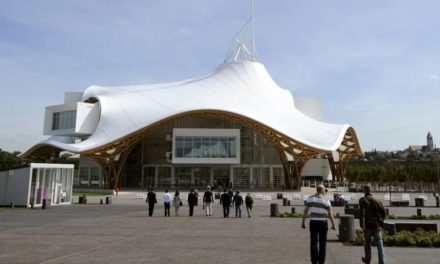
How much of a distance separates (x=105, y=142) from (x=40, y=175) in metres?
20.5

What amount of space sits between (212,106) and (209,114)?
2.34 metres

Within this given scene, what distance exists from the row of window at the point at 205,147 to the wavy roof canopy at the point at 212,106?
5.51 m

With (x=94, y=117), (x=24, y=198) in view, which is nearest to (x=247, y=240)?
(x=24, y=198)

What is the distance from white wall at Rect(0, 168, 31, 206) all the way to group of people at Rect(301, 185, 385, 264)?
73.3 ft

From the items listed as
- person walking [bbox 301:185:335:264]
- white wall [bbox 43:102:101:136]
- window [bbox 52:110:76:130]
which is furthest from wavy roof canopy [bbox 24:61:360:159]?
person walking [bbox 301:185:335:264]

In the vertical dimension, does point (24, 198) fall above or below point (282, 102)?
below

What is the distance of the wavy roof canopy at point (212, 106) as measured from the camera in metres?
47.8

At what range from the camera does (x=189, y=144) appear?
53062mm

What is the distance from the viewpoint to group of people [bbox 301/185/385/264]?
300 inches

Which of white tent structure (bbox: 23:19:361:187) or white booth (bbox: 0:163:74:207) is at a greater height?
white tent structure (bbox: 23:19:361:187)

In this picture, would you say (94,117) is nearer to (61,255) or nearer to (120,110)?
(120,110)

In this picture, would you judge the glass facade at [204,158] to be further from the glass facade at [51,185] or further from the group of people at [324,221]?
the group of people at [324,221]

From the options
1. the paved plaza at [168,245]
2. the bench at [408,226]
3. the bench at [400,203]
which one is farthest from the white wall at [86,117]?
the bench at [408,226]

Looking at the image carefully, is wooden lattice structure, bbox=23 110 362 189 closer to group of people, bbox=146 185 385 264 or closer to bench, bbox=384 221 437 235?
bench, bbox=384 221 437 235
